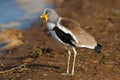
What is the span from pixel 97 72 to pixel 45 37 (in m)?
4.15

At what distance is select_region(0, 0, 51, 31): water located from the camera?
15.2 metres

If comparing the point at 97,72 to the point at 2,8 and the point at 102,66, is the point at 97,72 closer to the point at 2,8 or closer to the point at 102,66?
the point at 102,66

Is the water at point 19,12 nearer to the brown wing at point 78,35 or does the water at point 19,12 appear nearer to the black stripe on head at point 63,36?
the brown wing at point 78,35

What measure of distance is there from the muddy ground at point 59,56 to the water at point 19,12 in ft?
2.07

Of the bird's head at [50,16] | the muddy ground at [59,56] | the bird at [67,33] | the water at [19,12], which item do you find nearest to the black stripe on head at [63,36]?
the bird at [67,33]

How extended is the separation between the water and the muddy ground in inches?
24.8

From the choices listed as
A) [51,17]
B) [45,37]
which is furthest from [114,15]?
[51,17]

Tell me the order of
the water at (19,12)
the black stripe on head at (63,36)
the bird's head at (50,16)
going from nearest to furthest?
the black stripe on head at (63,36) < the bird's head at (50,16) < the water at (19,12)

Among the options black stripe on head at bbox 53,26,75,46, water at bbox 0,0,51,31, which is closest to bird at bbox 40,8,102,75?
black stripe on head at bbox 53,26,75,46

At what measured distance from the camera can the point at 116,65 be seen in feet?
30.2

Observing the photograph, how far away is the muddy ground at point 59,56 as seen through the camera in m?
8.70

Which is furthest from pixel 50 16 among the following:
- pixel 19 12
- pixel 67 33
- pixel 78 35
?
pixel 19 12

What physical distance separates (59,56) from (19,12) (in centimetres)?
695

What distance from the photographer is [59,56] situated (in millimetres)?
10000
